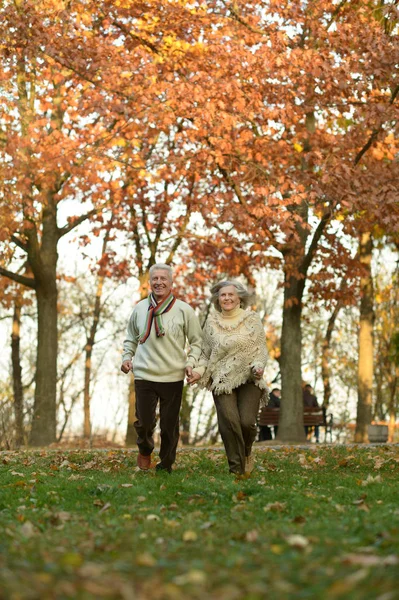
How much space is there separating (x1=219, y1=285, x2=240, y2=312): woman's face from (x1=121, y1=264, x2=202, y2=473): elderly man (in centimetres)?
46

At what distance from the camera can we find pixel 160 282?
10250mm

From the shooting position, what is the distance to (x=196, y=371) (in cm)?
1003

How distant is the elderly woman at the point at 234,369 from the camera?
9.88 meters

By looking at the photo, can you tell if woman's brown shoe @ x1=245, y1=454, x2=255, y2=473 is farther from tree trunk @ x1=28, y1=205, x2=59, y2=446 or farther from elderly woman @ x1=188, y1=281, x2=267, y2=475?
tree trunk @ x1=28, y1=205, x2=59, y2=446

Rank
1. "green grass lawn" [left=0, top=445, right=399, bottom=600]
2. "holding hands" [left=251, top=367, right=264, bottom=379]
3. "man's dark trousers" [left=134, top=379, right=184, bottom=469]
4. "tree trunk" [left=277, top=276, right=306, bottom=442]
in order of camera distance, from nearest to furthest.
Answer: "green grass lawn" [left=0, top=445, right=399, bottom=600]
"holding hands" [left=251, top=367, right=264, bottom=379]
"man's dark trousers" [left=134, top=379, right=184, bottom=469]
"tree trunk" [left=277, top=276, right=306, bottom=442]

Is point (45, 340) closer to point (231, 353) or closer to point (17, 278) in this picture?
point (17, 278)

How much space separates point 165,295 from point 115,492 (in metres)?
2.66

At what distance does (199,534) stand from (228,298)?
14.9 feet

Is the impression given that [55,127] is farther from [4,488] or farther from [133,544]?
[133,544]

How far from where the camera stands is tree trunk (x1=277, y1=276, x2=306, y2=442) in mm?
20438

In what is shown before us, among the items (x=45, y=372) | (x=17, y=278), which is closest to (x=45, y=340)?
(x=45, y=372)

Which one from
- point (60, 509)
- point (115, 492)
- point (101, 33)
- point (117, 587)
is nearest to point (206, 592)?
point (117, 587)

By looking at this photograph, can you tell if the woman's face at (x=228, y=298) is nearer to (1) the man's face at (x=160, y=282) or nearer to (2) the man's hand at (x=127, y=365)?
(1) the man's face at (x=160, y=282)

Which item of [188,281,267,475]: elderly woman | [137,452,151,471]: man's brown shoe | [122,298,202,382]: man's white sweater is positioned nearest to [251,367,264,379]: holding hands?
[188,281,267,475]: elderly woman
